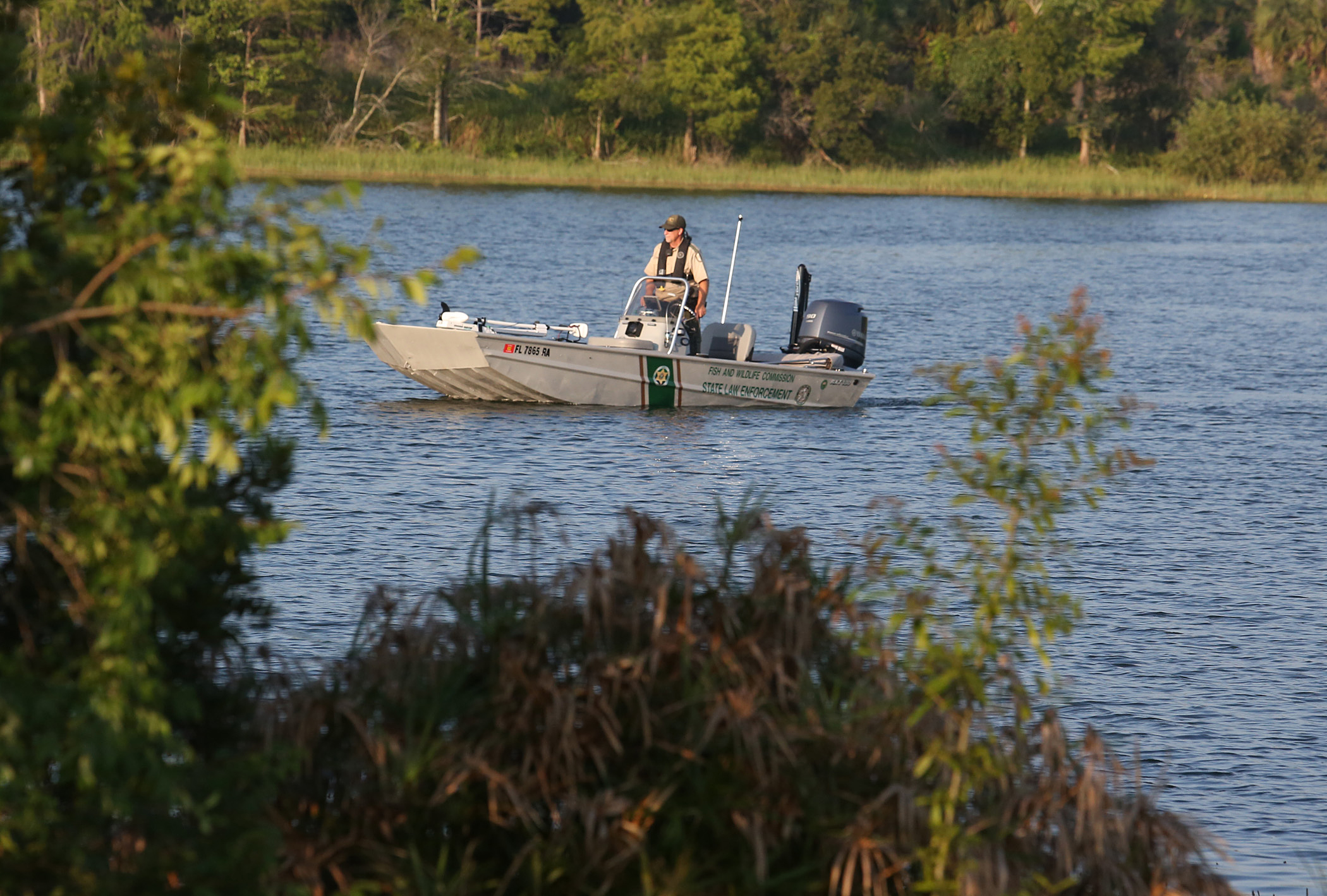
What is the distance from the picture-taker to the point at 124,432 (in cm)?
372

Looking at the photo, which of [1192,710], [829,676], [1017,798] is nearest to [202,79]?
[829,676]

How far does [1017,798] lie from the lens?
5.03m

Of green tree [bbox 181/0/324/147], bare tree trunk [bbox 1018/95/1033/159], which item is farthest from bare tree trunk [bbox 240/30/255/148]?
bare tree trunk [bbox 1018/95/1033/159]

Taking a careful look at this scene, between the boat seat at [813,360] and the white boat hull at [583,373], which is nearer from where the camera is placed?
the white boat hull at [583,373]

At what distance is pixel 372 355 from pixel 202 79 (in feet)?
63.9

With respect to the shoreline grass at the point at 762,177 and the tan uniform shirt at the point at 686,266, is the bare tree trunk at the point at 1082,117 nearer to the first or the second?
the shoreline grass at the point at 762,177

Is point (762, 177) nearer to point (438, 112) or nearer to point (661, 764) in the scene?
point (438, 112)

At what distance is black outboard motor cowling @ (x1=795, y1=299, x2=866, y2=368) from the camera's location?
19.1m

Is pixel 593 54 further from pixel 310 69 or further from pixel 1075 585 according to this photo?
pixel 1075 585

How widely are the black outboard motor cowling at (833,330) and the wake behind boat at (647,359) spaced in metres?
0.01

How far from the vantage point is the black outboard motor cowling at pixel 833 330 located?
750 inches

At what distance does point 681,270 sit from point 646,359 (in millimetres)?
1155

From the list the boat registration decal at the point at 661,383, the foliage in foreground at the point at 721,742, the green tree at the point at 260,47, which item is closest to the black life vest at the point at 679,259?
the boat registration decal at the point at 661,383

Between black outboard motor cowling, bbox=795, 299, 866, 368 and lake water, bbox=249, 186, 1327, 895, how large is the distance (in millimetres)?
843
